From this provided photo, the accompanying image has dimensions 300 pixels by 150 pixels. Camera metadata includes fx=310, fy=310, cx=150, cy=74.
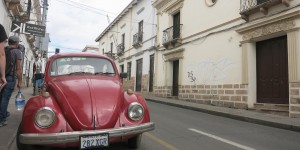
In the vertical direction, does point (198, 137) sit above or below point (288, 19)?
below

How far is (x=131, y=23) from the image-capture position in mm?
29156

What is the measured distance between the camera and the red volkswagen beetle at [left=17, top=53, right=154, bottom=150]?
4090 millimetres

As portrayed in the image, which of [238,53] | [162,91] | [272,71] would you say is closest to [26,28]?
[162,91]

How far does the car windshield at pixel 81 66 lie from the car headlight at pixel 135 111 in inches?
55.8

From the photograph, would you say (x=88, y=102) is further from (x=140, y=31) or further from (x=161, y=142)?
(x=140, y=31)

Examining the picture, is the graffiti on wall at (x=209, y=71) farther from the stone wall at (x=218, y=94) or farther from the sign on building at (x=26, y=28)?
the sign on building at (x=26, y=28)

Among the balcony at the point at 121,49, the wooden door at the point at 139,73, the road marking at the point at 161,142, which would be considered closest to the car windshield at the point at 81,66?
the road marking at the point at 161,142

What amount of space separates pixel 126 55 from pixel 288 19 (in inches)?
820

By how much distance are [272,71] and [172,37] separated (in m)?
8.82

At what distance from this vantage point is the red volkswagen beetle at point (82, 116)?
4090 mm

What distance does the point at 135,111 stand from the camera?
4.72 meters

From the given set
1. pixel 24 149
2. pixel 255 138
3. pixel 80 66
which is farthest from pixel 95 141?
pixel 255 138

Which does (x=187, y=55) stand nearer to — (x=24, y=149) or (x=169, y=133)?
(x=169, y=133)

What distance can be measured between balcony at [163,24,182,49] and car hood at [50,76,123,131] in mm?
14113
